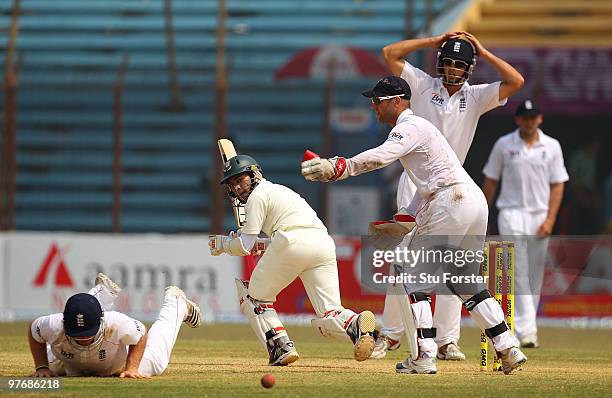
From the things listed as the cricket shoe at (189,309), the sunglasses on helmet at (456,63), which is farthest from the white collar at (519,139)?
the cricket shoe at (189,309)

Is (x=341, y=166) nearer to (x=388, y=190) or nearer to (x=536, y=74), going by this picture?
(x=388, y=190)

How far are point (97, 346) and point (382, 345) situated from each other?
2.92 metres

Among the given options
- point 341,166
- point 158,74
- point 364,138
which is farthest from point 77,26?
point 341,166

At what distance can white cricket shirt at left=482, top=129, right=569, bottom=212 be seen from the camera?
1255cm

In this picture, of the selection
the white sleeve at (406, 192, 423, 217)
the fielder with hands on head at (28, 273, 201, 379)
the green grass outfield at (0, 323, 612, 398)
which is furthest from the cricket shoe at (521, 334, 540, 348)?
the fielder with hands on head at (28, 273, 201, 379)

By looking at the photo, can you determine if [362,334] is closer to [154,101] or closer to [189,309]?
Answer: [189,309]

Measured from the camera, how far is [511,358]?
8.51 m

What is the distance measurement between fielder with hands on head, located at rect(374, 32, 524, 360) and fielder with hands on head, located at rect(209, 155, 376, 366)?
113 centimetres

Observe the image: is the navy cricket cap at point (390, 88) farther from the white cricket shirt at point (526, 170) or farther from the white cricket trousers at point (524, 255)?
the white cricket shirt at point (526, 170)

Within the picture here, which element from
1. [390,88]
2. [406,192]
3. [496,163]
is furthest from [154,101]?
[390,88]

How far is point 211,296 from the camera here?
54.4 feet

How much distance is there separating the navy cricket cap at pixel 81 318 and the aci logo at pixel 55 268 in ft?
30.7

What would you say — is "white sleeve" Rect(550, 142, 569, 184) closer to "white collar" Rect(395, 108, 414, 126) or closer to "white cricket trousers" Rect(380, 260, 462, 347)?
"white cricket trousers" Rect(380, 260, 462, 347)

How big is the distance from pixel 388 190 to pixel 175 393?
11281 millimetres
